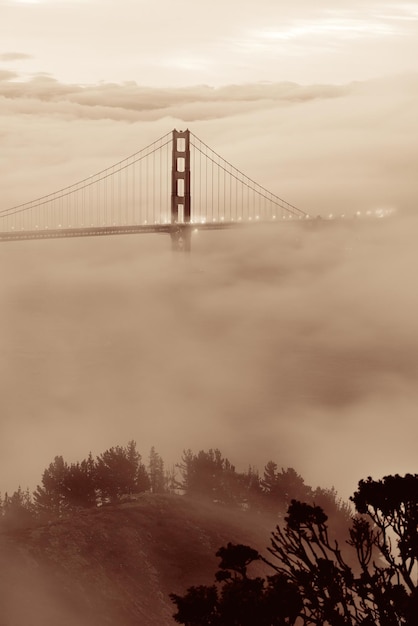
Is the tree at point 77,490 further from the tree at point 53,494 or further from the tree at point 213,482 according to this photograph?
the tree at point 213,482

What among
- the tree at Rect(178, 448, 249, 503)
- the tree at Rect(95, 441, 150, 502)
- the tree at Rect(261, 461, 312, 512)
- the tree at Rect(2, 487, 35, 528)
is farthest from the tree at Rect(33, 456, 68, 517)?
the tree at Rect(261, 461, 312, 512)

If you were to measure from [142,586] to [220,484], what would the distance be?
2605 cm

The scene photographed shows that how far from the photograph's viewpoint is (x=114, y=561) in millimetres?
55594

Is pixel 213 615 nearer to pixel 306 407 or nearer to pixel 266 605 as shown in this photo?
pixel 266 605

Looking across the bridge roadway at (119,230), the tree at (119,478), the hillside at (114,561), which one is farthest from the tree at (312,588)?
the bridge roadway at (119,230)

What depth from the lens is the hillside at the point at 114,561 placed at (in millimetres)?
50500

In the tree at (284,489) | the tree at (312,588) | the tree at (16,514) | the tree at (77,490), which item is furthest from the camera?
the tree at (284,489)

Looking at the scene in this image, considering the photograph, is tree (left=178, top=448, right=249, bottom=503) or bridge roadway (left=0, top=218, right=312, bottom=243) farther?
bridge roadway (left=0, top=218, right=312, bottom=243)

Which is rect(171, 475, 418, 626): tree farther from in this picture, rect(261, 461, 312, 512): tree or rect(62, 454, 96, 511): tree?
rect(62, 454, 96, 511): tree

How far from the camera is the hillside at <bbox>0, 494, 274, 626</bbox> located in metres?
50.5

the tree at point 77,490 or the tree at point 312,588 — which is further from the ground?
the tree at point 312,588

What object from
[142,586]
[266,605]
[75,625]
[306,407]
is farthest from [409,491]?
[306,407]

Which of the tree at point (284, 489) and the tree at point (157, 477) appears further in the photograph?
the tree at point (157, 477)

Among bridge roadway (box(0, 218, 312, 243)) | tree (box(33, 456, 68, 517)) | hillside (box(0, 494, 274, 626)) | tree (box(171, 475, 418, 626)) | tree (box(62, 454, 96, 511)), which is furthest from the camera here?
bridge roadway (box(0, 218, 312, 243))
